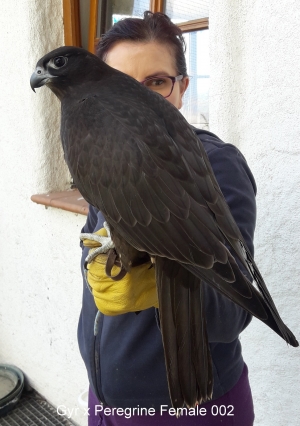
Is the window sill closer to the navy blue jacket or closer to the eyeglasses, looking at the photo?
the eyeglasses

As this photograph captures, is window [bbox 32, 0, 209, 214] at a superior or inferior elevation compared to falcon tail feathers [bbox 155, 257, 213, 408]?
superior

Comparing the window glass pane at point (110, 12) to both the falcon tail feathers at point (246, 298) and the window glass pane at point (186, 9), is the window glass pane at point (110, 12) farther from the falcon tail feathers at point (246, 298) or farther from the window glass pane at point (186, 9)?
the falcon tail feathers at point (246, 298)

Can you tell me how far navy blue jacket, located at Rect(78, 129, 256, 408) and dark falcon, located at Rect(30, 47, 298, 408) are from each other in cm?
12

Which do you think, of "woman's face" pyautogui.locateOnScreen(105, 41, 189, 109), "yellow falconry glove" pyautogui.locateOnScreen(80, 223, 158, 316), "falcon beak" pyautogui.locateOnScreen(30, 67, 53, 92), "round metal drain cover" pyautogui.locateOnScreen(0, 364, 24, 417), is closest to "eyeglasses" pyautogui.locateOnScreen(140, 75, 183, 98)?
"woman's face" pyautogui.locateOnScreen(105, 41, 189, 109)

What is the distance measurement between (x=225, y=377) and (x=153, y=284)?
40 cm

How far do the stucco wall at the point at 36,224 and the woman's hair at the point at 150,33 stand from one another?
44.5 inches

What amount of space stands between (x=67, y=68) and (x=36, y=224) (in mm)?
1573

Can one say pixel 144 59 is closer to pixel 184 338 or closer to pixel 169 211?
pixel 169 211

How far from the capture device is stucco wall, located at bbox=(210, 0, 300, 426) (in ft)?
5.37

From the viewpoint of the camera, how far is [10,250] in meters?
3.13

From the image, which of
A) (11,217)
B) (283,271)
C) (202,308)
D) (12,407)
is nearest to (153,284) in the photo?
(202,308)

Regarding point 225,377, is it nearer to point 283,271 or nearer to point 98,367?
point 98,367

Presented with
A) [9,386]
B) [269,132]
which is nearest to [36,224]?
[9,386]

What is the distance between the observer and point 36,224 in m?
2.84
